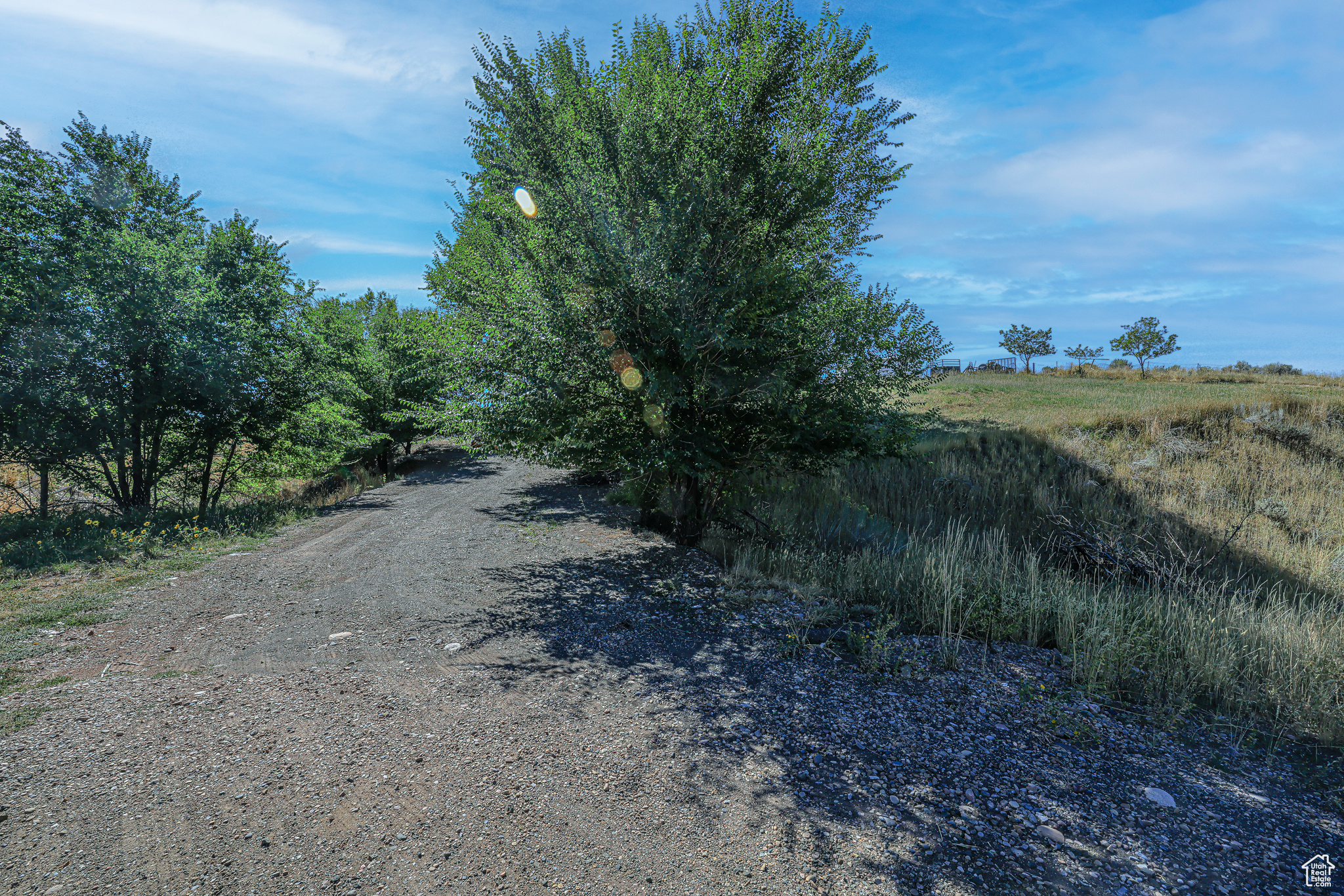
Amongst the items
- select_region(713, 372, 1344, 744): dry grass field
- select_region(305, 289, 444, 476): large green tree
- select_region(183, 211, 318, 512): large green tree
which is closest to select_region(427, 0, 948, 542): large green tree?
select_region(713, 372, 1344, 744): dry grass field

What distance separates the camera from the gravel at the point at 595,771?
2.89m

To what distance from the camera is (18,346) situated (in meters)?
9.79

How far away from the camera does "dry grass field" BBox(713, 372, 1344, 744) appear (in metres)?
5.27

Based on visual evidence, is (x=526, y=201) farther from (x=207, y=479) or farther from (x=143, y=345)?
(x=207, y=479)

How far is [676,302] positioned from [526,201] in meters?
3.21

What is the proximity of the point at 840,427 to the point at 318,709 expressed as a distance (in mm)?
6448

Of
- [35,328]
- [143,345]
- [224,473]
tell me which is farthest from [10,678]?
[224,473]

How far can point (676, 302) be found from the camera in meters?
6.71

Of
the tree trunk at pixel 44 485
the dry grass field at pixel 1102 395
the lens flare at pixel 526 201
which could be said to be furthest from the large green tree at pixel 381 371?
the dry grass field at pixel 1102 395


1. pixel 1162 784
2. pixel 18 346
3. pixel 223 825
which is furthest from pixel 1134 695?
pixel 18 346

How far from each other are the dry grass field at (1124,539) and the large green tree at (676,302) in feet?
6.39

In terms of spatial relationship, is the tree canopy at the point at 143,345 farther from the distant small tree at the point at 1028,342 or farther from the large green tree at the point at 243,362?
the distant small tree at the point at 1028,342

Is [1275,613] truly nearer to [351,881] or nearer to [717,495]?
[717,495]

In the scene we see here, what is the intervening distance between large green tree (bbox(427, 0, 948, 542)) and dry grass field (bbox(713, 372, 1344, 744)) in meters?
1.95
